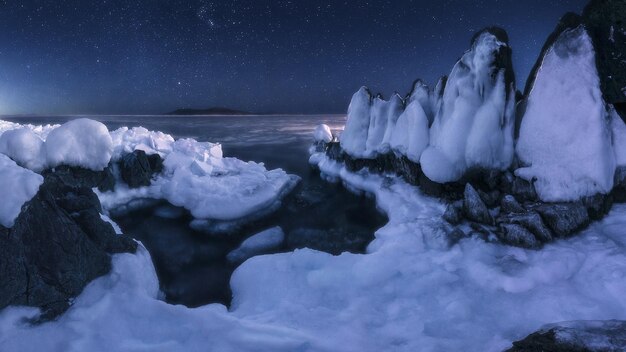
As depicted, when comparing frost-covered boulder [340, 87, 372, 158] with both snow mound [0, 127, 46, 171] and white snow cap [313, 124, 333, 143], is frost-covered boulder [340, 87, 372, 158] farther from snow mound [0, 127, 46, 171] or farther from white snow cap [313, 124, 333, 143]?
snow mound [0, 127, 46, 171]

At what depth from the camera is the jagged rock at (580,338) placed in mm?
3805

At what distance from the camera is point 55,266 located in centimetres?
607

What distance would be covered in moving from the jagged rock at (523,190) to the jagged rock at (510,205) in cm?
55

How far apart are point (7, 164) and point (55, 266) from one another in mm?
1941

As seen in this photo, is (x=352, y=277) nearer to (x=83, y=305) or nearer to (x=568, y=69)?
(x=83, y=305)

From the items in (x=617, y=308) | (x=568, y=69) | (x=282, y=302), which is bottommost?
(x=282, y=302)

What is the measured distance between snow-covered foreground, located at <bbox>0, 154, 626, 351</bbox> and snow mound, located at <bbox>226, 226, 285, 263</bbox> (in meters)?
1.79

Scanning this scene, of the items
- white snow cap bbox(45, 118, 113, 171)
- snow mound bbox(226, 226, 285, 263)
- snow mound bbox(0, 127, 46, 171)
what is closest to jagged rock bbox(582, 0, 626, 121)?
snow mound bbox(226, 226, 285, 263)

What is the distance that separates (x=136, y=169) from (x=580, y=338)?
52.8 feet

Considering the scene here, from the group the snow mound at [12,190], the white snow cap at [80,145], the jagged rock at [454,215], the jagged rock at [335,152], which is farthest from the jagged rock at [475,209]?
the white snow cap at [80,145]

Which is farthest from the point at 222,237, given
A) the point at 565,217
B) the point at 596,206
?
the point at 596,206

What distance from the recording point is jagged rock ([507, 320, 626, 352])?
3.80 metres

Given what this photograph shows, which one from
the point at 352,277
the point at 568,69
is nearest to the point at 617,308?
the point at 352,277

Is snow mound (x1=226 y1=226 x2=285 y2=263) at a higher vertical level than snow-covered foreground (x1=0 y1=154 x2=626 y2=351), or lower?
lower
